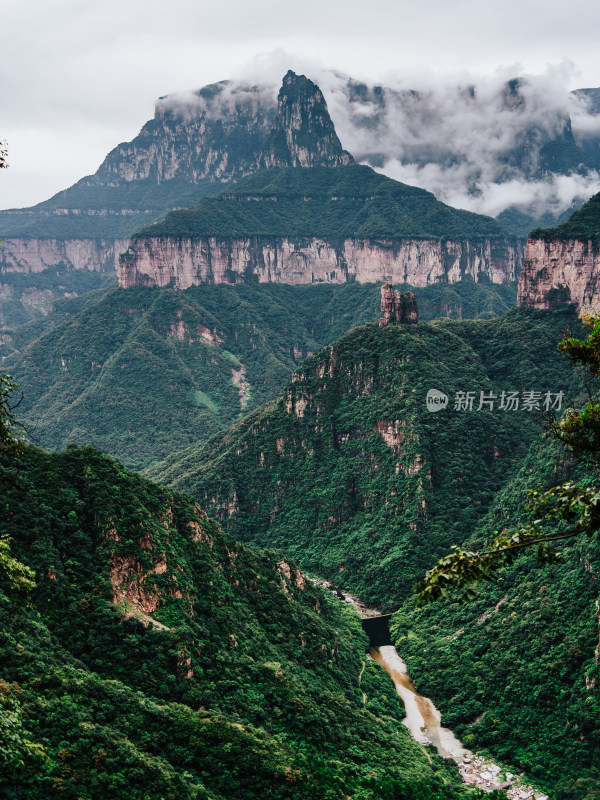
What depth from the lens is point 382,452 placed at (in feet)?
310

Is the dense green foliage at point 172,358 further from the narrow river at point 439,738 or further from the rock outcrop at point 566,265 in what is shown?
the narrow river at point 439,738

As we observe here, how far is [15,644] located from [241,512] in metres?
63.4

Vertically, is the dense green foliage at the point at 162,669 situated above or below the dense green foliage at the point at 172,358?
below

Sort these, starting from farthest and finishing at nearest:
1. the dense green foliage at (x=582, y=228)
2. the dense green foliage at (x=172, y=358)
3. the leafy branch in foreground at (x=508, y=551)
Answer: the dense green foliage at (x=172, y=358) < the dense green foliage at (x=582, y=228) < the leafy branch in foreground at (x=508, y=551)

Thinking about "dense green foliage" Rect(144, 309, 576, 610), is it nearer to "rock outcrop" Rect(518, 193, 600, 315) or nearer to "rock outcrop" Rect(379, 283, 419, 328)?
"rock outcrop" Rect(379, 283, 419, 328)

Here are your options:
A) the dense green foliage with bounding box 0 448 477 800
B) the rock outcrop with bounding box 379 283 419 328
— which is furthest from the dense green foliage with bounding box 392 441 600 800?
the rock outcrop with bounding box 379 283 419 328

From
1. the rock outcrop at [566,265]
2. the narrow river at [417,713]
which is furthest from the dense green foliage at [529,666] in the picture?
the rock outcrop at [566,265]

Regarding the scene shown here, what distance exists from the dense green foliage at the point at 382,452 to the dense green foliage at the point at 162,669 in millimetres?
26601

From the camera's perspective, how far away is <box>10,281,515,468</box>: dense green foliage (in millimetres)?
150375

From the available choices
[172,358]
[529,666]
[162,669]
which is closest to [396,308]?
[529,666]

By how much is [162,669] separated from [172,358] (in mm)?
124506

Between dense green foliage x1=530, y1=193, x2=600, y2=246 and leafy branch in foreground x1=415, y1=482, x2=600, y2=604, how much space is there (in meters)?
93.3

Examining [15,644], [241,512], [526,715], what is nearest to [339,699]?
[526,715]

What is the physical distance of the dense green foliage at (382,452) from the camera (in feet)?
284
